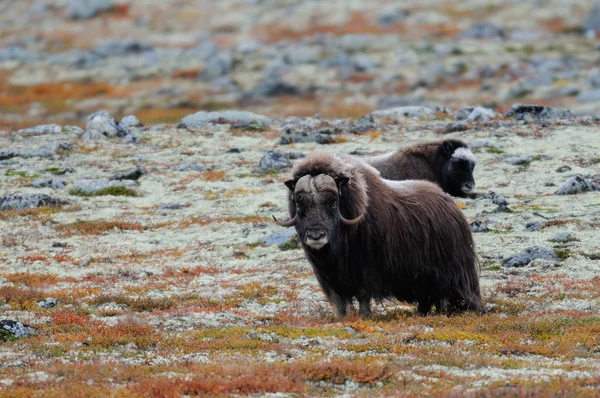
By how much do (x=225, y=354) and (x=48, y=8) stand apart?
100727 millimetres

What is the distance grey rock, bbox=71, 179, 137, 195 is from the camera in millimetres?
26828

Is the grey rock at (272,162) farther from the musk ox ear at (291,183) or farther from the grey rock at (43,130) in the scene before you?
the musk ox ear at (291,183)

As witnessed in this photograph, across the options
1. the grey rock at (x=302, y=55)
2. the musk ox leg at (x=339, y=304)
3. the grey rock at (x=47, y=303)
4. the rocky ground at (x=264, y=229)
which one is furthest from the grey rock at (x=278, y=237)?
the grey rock at (x=302, y=55)

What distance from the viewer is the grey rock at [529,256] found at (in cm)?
1709

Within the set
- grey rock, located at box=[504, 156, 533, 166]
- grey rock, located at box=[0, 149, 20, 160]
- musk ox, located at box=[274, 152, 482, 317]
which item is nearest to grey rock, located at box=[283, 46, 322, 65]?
grey rock, located at box=[0, 149, 20, 160]

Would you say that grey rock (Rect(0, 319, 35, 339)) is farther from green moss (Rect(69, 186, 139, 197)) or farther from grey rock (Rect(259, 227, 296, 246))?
green moss (Rect(69, 186, 139, 197))

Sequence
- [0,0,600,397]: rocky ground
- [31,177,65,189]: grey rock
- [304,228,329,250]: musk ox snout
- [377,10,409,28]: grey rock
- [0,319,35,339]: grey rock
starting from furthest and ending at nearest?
[377,10,409,28]: grey rock
[31,177,65,189]: grey rock
[304,228,329,250]: musk ox snout
[0,319,35,339]: grey rock
[0,0,600,397]: rocky ground

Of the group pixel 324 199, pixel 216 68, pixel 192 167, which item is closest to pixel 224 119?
pixel 192 167

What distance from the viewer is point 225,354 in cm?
1030

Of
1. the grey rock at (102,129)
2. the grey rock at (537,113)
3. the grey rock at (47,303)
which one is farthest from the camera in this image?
the grey rock at (102,129)

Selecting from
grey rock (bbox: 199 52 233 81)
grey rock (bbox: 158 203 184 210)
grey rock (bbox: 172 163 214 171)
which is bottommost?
grey rock (bbox: 158 203 184 210)

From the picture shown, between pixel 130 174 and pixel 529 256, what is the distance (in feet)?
48.3

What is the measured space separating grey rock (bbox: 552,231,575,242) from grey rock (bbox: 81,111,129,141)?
20.5 meters

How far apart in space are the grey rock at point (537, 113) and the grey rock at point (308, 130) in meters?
6.75
